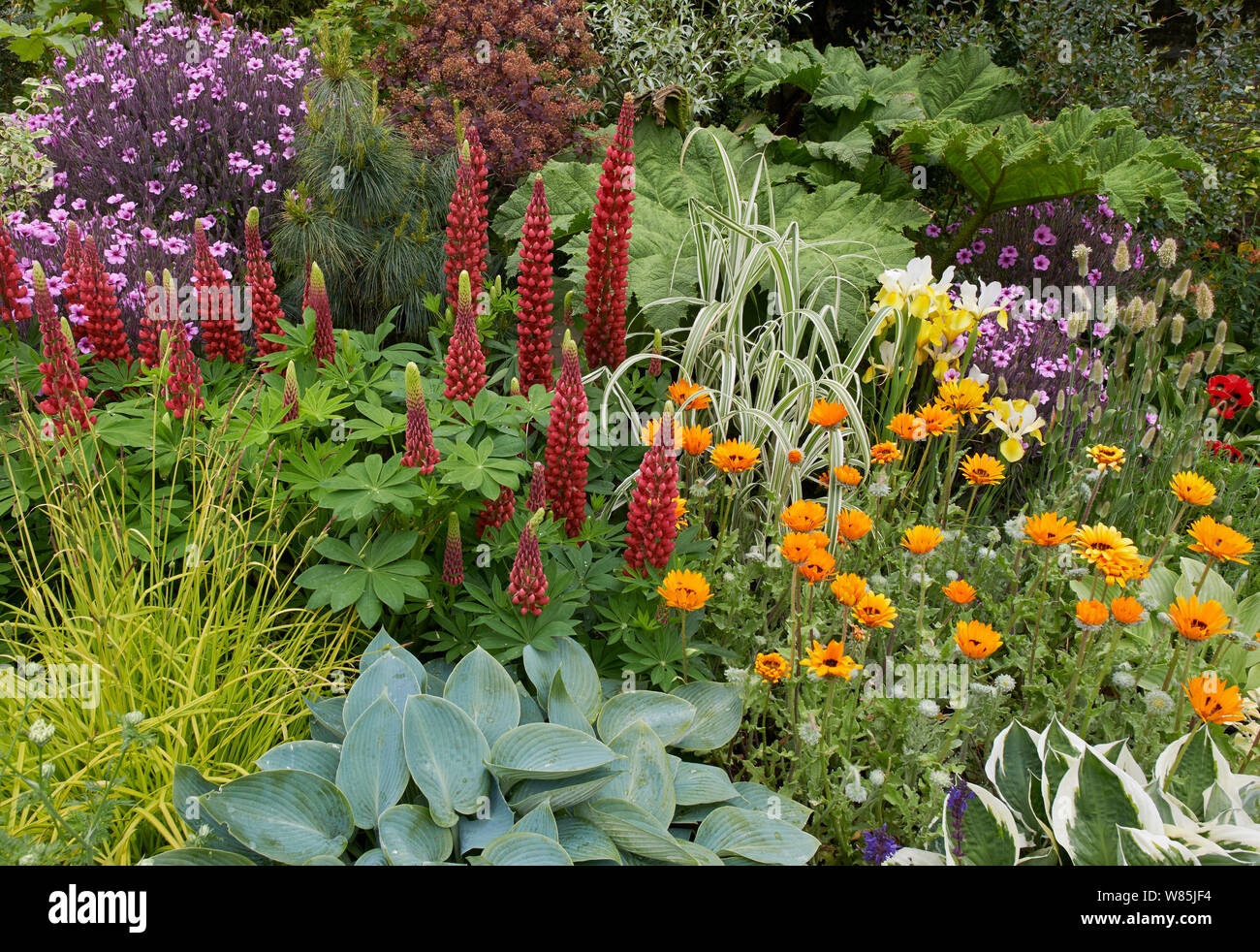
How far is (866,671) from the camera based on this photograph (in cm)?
270

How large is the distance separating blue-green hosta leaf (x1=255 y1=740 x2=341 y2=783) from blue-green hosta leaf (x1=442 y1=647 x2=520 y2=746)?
307 millimetres

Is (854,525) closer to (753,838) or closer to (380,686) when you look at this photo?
(753,838)

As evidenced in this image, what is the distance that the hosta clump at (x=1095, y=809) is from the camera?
2135mm

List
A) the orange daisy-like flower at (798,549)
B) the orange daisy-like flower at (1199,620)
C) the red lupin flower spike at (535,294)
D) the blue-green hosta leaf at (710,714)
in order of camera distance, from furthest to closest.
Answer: the red lupin flower spike at (535,294), the blue-green hosta leaf at (710,714), the orange daisy-like flower at (798,549), the orange daisy-like flower at (1199,620)

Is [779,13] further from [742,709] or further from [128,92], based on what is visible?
[742,709]

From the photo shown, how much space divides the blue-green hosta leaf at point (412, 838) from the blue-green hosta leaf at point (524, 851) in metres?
0.13

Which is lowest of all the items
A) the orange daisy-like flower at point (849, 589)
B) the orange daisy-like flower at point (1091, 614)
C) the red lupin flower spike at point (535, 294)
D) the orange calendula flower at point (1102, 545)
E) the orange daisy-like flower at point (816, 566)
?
the orange daisy-like flower at point (1091, 614)

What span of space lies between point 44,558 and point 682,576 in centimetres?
203

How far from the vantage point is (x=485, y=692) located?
238 centimetres

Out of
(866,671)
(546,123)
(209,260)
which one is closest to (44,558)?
(209,260)

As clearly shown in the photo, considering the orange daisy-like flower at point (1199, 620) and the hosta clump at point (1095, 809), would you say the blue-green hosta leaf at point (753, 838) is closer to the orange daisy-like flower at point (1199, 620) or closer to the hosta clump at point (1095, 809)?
the hosta clump at point (1095, 809)

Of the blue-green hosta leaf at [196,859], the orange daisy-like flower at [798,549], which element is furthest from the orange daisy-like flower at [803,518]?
the blue-green hosta leaf at [196,859]

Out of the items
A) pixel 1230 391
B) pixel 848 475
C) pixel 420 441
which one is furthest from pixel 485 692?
pixel 1230 391

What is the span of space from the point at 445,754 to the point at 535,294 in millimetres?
1496
